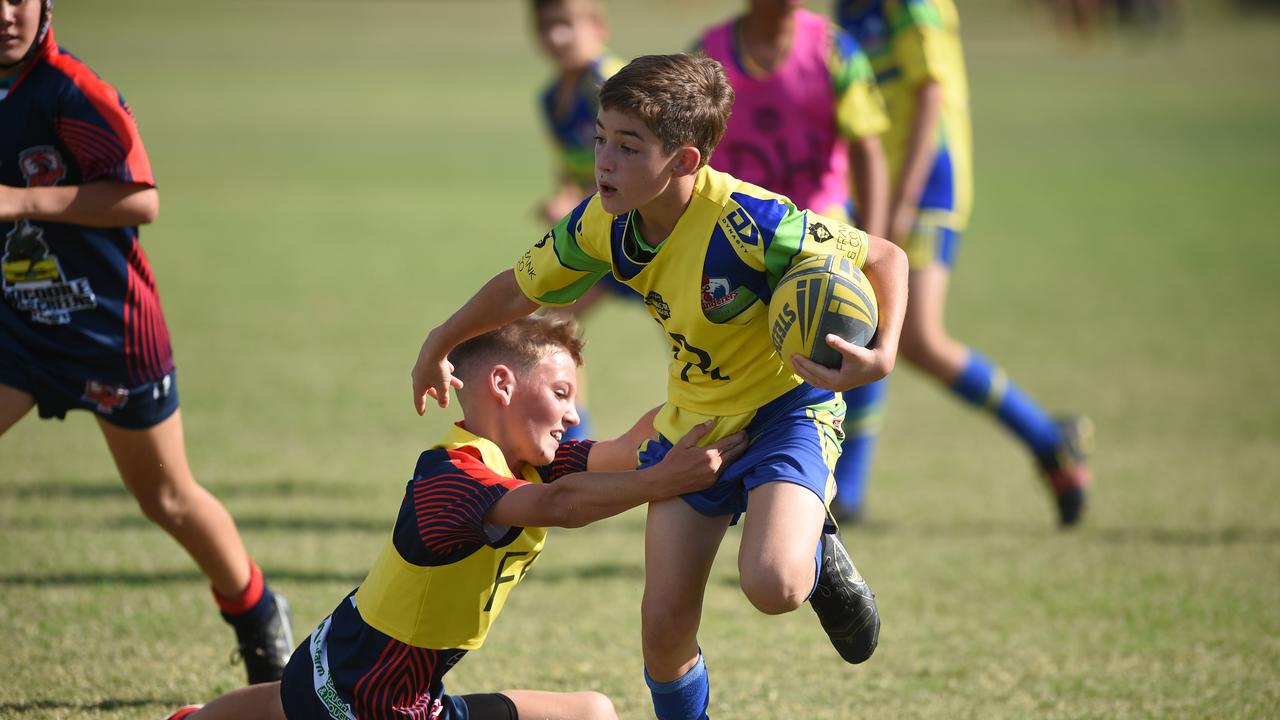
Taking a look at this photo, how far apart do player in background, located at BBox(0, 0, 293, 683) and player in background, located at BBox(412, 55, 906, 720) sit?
100 cm

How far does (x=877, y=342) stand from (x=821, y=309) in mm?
217

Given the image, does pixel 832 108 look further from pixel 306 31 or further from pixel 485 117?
pixel 306 31

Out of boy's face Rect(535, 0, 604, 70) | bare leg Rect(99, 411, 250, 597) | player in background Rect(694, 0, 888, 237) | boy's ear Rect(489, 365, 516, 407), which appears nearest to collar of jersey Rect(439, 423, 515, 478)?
boy's ear Rect(489, 365, 516, 407)

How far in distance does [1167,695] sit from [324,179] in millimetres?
16088

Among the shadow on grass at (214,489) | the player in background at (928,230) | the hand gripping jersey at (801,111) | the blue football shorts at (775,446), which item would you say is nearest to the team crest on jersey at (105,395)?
the blue football shorts at (775,446)

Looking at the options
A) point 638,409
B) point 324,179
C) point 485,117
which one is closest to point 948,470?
point 638,409

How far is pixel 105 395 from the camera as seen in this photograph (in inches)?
147

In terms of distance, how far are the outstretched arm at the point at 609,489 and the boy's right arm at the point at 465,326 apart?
462 mm

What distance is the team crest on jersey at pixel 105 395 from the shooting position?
372 centimetres

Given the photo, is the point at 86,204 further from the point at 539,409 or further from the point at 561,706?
the point at 561,706

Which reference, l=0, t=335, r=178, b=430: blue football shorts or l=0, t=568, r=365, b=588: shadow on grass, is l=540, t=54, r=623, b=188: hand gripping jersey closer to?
l=0, t=568, r=365, b=588: shadow on grass

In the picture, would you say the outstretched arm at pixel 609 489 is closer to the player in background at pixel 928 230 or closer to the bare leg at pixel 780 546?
the bare leg at pixel 780 546

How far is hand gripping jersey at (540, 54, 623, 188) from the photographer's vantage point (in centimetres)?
644

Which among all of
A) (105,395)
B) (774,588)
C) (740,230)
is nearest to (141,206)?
(105,395)
